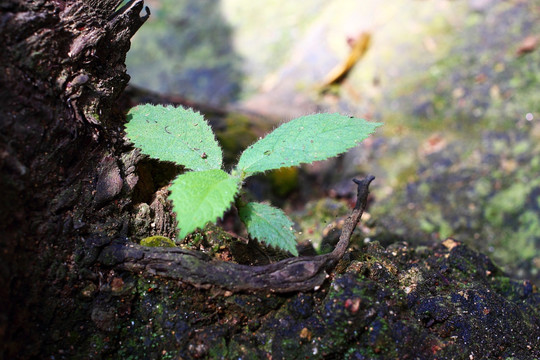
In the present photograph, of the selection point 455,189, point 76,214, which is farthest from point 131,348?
point 455,189

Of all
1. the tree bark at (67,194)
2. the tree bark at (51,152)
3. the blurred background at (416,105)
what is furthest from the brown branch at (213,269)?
the blurred background at (416,105)

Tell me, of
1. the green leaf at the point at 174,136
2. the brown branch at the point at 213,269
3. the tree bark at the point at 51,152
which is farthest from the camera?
the green leaf at the point at 174,136

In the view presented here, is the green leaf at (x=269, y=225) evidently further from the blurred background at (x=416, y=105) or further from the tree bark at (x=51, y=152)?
the blurred background at (x=416, y=105)

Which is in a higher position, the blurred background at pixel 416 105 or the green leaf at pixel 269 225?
the green leaf at pixel 269 225

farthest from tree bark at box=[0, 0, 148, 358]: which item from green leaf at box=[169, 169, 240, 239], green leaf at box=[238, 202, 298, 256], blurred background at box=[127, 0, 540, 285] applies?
blurred background at box=[127, 0, 540, 285]

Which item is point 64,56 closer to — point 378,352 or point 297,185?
point 378,352

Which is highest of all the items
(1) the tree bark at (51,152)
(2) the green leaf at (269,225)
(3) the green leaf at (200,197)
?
(1) the tree bark at (51,152)

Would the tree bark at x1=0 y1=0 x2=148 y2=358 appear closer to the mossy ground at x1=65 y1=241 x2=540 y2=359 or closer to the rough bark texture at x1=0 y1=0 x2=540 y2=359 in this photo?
the rough bark texture at x1=0 y1=0 x2=540 y2=359
